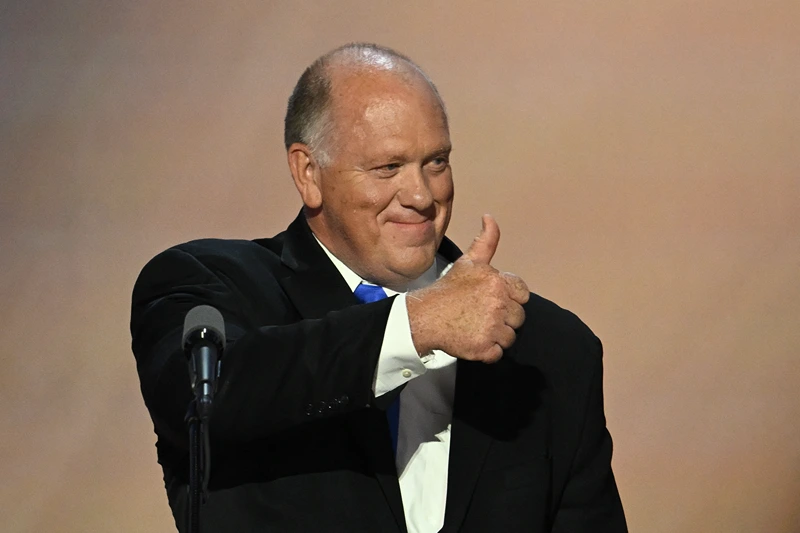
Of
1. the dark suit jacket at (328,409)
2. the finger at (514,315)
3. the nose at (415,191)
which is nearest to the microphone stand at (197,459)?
the dark suit jacket at (328,409)

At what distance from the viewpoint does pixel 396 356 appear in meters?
1.89

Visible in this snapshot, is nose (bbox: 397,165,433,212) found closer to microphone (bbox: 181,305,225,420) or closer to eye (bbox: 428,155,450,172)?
eye (bbox: 428,155,450,172)

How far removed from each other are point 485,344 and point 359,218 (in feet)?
2.10

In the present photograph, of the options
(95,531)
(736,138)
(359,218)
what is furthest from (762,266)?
(95,531)

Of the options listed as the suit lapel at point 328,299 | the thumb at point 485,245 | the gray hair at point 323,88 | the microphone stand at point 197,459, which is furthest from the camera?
the gray hair at point 323,88

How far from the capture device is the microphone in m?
1.56

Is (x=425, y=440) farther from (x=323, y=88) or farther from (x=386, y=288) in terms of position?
(x=323, y=88)

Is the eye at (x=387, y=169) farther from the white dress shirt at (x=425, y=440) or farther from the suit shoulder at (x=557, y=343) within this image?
the suit shoulder at (x=557, y=343)

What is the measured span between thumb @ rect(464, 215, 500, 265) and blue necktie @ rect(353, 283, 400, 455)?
0.34 m

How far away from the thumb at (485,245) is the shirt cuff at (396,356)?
0.50 feet

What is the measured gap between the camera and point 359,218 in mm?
2424

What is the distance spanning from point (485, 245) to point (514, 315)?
16cm

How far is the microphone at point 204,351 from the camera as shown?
1.56 meters

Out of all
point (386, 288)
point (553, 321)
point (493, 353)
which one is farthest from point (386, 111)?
point (493, 353)
